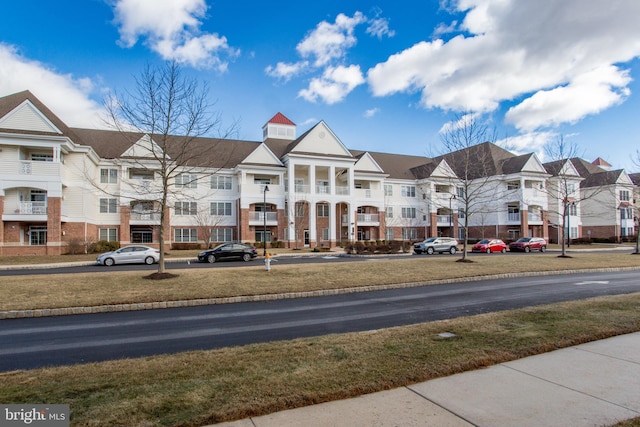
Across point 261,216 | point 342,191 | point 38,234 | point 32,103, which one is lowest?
point 38,234

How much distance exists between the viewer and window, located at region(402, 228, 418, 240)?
5206 centimetres

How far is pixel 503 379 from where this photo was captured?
4941 millimetres

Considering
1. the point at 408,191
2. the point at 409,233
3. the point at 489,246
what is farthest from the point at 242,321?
the point at 408,191

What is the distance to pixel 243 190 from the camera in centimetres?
4012

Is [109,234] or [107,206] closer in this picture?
[109,234]

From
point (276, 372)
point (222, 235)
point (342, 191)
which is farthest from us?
point (342, 191)

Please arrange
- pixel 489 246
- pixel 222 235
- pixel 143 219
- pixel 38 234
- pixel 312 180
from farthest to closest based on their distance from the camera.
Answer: pixel 312 180 < pixel 222 235 < pixel 489 246 < pixel 143 219 < pixel 38 234

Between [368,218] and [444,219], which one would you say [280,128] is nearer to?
[368,218]

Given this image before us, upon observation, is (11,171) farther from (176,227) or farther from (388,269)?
(388,269)

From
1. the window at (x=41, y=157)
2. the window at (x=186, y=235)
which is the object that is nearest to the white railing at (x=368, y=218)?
the window at (x=186, y=235)

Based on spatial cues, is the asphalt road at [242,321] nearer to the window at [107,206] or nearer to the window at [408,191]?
the window at [107,206]

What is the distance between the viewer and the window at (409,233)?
Answer: 52.1 m

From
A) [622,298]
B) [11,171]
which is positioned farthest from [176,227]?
[622,298]

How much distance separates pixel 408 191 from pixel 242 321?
151 feet
